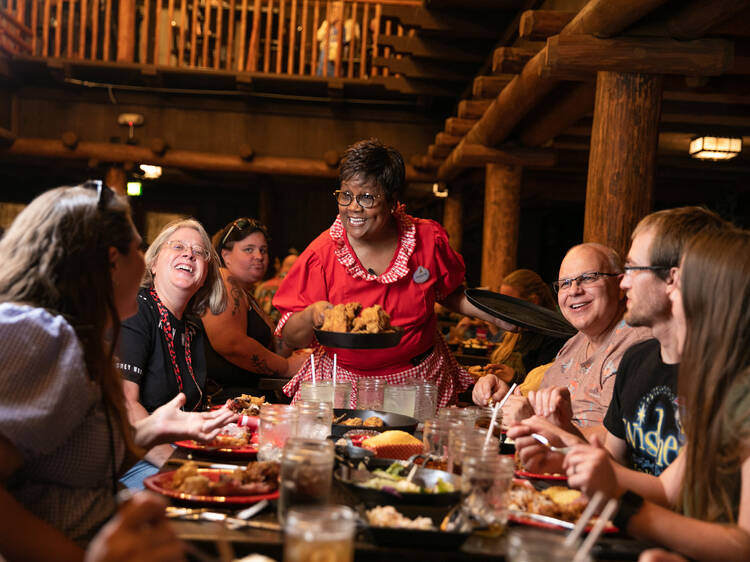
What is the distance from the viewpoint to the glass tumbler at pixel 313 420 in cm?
188

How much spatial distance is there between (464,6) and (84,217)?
5.83m

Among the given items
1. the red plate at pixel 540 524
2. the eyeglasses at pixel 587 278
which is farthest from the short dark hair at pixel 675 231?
the eyeglasses at pixel 587 278

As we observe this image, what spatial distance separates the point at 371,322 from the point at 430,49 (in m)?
5.78

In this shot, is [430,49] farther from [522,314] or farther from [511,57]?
[522,314]

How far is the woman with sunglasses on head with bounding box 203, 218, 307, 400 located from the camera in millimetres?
3762

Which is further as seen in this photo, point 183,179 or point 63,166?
point 183,179

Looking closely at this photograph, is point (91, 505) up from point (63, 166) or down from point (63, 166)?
down

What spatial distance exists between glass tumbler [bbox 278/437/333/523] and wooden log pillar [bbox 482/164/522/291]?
6281 mm

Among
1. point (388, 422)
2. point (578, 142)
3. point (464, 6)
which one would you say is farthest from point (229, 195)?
point (388, 422)

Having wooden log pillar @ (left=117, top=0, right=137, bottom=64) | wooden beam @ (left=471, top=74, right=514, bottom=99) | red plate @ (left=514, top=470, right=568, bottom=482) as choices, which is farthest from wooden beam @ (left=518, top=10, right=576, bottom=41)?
wooden log pillar @ (left=117, top=0, right=137, bottom=64)

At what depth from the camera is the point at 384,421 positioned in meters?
2.28

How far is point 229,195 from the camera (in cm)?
1444

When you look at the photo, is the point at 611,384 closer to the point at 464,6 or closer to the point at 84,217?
the point at 84,217

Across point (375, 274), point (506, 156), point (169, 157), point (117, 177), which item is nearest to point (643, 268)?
point (375, 274)
